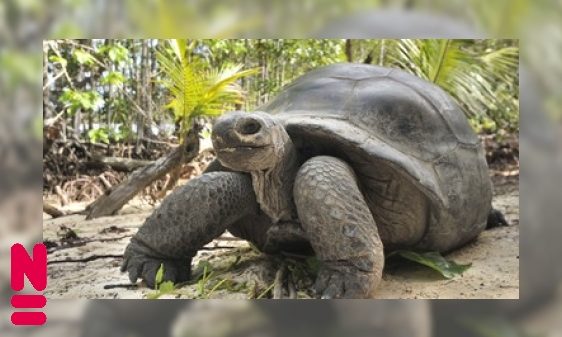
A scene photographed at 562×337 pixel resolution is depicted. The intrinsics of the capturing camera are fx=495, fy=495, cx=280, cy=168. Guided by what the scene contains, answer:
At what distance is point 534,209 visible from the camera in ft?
4.95

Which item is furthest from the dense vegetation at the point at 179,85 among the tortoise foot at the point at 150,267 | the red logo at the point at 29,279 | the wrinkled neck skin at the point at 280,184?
the tortoise foot at the point at 150,267

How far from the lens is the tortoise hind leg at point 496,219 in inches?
79.6

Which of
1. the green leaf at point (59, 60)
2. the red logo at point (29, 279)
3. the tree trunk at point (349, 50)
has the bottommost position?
the red logo at point (29, 279)

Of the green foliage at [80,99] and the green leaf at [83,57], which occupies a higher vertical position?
the green leaf at [83,57]

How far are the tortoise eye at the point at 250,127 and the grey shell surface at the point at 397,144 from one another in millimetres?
197

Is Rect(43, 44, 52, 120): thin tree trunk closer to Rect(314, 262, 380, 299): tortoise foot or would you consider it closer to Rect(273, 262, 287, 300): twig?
Rect(273, 262, 287, 300): twig

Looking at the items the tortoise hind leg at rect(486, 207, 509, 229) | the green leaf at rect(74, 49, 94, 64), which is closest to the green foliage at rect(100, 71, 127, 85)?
the green leaf at rect(74, 49, 94, 64)

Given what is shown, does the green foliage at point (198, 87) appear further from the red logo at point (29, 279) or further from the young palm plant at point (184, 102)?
the red logo at point (29, 279)

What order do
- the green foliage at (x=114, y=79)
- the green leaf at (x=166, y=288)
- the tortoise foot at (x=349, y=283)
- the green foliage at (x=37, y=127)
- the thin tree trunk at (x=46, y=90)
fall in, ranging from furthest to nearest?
the green foliage at (x=114, y=79), the thin tree trunk at (x=46, y=90), the green foliage at (x=37, y=127), the green leaf at (x=166, y=288), the tortoise foot at (x=349, y=283)

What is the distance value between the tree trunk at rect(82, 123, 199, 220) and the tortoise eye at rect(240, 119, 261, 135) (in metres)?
1.26

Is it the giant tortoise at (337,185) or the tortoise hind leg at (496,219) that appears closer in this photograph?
the giant tortoise at (337,185)

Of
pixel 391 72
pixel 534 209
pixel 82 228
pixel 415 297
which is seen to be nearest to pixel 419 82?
pixel 391 72

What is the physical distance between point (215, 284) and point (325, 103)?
65 cm

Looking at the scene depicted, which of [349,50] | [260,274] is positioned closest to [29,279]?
[260,274]
